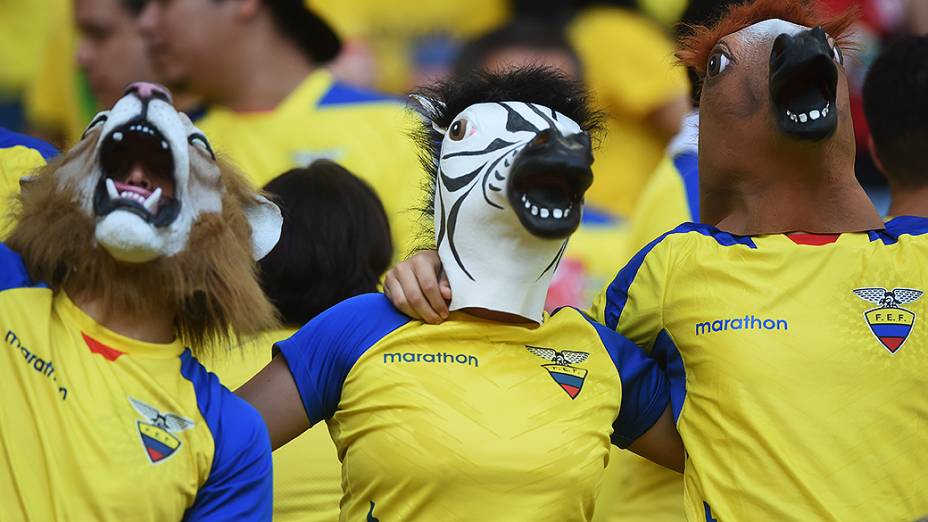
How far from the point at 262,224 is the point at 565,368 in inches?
24.1

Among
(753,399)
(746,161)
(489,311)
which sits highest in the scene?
(746,161)

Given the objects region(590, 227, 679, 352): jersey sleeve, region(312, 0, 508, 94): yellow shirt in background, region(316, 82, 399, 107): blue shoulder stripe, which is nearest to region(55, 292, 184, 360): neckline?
region(590, 227, 679, 352): jersey sleeve

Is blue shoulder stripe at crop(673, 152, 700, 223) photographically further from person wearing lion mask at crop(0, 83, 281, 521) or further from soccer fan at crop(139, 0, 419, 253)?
person wearing lion mask at crop(0, 83, 281, 521)

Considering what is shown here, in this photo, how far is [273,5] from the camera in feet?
16.5

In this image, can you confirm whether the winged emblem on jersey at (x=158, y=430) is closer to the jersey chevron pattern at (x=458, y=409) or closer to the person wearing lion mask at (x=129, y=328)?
the person wearing lion mask at (x=129, y=328)

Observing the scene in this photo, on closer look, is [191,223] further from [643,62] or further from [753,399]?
[643,62]

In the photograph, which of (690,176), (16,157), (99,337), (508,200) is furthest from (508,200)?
(690,176)

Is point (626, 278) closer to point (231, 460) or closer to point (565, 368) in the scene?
point (565, 368)

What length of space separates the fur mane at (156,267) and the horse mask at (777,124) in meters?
0.99

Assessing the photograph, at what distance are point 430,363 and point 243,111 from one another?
2334 millimetres

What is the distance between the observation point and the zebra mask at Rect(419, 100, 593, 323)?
273 cm

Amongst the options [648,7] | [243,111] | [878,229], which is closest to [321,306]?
[878,229]

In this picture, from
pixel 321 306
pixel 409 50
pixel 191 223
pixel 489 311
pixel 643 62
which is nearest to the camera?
pixel 191 223

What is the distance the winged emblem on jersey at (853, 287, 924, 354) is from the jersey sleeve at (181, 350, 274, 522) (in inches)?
45.2
